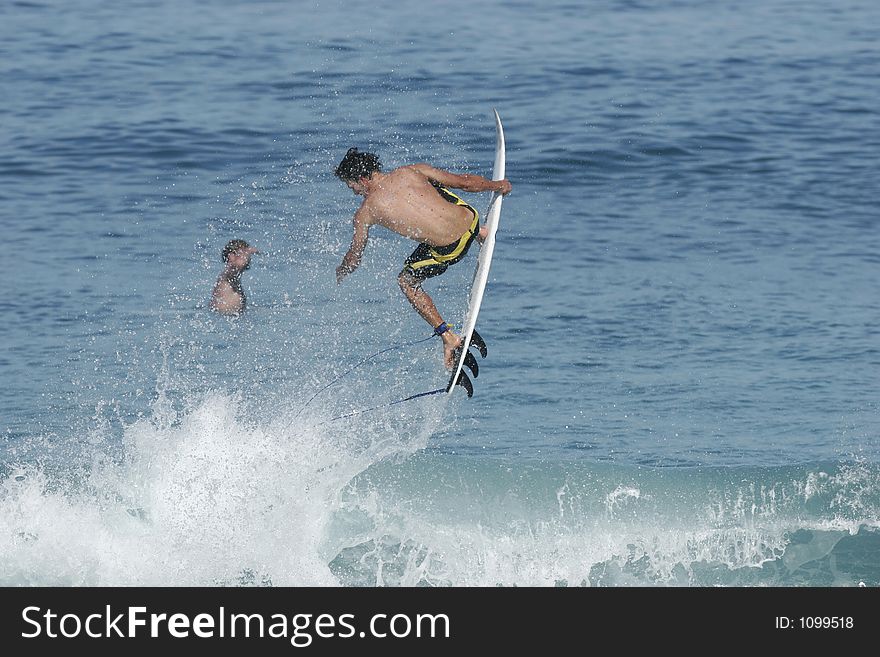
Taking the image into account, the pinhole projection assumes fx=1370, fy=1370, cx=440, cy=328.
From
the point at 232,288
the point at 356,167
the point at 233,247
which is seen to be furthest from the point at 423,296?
the point at 232,288

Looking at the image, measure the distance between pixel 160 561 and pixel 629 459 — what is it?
3.90 meters

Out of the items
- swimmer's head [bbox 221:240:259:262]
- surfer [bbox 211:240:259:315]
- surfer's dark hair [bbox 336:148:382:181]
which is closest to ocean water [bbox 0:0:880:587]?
surfer [bbox 211:240:259:315]

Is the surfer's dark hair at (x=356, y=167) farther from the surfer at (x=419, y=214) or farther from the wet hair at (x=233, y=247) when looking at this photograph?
Answer: the wet hair at (x=233, y=247)

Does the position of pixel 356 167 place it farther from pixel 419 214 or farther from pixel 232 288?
pixel 232 288

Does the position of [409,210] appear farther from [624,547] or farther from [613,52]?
[613,52]

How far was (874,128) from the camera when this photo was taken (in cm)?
2072

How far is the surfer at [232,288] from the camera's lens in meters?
13.1

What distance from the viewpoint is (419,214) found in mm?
9281

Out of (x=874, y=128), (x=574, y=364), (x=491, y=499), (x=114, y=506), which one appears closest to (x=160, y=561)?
(x=114, y=506)

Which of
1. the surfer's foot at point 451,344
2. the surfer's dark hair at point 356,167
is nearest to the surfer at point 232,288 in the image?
the surfer's foot at point 451,344

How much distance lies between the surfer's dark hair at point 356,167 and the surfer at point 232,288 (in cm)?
409

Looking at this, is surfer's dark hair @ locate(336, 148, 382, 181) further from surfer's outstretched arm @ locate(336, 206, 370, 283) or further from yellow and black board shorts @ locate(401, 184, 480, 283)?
yellow and black board shorts @ locate(401, 184, 480, 283)

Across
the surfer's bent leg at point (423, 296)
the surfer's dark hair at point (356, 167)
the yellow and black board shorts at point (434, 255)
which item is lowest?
the surfer's bent leg at point (423, 296)

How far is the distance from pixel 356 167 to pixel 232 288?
487cm
